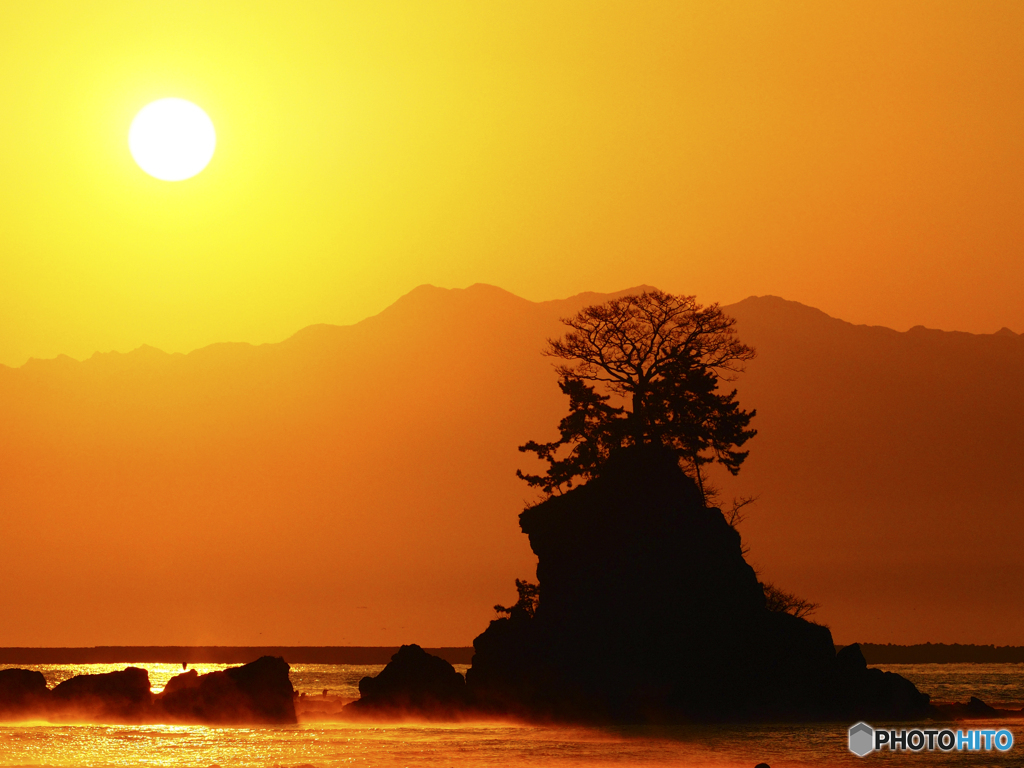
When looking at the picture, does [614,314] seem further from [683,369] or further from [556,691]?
[556,691]

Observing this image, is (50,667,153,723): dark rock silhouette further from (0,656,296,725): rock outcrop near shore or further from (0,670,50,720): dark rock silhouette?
(0,670,50,720): dark rock silhouette

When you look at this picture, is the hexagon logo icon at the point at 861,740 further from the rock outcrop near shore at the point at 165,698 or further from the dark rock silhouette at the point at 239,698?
the dark rock silhouette at the point at 239,698

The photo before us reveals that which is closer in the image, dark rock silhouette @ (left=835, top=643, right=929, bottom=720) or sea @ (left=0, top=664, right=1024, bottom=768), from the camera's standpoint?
sea @ (left=0, top=664, right=1024, bottom=768)

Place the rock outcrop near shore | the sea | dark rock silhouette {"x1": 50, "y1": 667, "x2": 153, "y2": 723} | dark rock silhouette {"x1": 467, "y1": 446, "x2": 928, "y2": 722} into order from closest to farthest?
1. the sea
2. dark rock silhouette {"x1": 467, "y1": 446, "x2": 928, "y2": 722}
3. the rock outcrop near shore
4. dark rock silhouette {"x1": 50, "y1": 667, "x2": 153, "y2": 723}

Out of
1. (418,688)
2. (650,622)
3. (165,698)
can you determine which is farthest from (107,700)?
(650,622)

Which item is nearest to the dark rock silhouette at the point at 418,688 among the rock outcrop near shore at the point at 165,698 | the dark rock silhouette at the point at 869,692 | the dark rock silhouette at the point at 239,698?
the dark rock silhouette at the point at 239,698

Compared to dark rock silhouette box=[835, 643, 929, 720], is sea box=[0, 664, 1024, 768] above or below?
below

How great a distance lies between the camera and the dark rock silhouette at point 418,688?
76312 millimetres

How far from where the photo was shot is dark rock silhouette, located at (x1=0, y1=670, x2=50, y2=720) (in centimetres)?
8606

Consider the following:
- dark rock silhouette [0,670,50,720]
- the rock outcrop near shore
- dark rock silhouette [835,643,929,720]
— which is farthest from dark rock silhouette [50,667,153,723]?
dark rock silhouette [835,643,929,720]

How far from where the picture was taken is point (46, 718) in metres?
85.0

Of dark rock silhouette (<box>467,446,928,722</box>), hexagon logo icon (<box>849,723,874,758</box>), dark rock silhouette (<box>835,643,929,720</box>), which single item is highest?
dark rock silhouette (<box>467,446,928,722</box>)

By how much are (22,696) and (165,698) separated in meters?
10.4

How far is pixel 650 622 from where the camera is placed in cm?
6844
